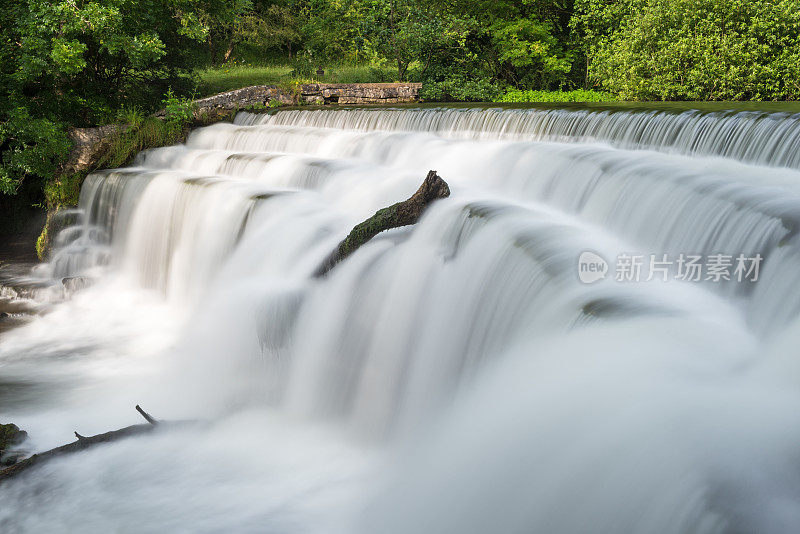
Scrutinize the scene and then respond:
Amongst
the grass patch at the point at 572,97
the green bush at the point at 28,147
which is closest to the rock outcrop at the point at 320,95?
the grass patch at the point at 572,97

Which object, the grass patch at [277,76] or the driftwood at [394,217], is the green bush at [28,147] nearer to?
the grass patch at [277,76]

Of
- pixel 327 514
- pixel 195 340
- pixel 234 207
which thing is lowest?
pixel 327 514

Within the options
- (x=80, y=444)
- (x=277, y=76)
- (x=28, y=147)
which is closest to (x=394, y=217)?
(x=80, y=444)

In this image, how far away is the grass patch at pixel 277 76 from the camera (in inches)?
771

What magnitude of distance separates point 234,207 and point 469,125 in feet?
13.6

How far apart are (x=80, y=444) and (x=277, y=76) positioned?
1768 centimetres

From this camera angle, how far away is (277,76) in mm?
22000

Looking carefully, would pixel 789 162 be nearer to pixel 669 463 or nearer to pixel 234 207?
pixel 669 463

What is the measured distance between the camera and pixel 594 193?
709cm

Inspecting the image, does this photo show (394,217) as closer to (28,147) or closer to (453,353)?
(453,353)

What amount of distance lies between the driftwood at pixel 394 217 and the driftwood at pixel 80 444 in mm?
2202

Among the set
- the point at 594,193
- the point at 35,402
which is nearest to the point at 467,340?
the point at 594,193

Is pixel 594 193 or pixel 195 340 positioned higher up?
pixel 594 193

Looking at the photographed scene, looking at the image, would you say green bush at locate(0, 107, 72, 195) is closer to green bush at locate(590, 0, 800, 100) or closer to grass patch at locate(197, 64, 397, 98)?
grass patch at locate(197, 64, 397, 98)
